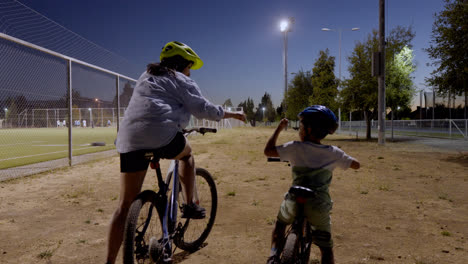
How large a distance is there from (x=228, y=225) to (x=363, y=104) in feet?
63.4

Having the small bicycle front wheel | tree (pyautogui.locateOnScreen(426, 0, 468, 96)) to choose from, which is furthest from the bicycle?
tree (pyautogui.locateOnScreen(426, 0, 468, 96))

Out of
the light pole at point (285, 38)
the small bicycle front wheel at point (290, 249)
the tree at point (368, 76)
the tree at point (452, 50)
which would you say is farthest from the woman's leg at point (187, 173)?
the light pole at point (285, 38)

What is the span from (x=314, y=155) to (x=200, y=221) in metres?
1.90

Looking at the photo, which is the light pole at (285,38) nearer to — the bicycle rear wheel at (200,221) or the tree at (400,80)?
the tree at (400,80)

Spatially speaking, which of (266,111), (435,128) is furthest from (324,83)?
(266,111)

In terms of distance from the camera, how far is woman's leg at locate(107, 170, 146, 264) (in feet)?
7.11

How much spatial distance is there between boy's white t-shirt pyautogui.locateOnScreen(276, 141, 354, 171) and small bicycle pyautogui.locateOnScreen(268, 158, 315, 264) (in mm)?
233

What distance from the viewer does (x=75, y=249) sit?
3309mm

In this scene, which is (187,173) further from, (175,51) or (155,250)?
(175,51)

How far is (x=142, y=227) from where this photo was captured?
2227 millimetres

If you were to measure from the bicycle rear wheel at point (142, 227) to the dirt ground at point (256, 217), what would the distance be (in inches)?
31.6

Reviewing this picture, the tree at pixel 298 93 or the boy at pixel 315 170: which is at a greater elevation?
the tree at pixel 298 93

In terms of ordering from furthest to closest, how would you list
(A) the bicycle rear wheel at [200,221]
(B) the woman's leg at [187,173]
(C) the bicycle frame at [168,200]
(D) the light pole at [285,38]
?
(D) the light pole at [285,38] < (A) the bicycle rear wheel at [200,221] < (B) the woman's leg at [187,173] < (C) the bicycle frame at [168,200]

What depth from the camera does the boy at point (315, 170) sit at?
2.04 metres
